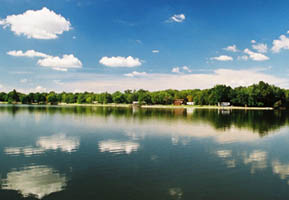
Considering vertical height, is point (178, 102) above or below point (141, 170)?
above

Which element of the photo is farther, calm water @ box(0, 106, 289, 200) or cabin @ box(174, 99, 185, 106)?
cabin @ box(174, 99, 185, 106)

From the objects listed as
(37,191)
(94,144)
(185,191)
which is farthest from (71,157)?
(185,191)

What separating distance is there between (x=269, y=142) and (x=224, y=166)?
11.8 m

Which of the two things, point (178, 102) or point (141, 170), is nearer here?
point (141, 170)

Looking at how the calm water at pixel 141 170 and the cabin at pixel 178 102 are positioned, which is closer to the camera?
the calm water at pixel 141 170

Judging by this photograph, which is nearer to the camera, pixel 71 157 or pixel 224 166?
pixel 224 166

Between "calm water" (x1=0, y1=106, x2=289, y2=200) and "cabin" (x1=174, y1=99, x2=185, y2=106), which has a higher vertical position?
"cabin" (x1=174, y1=99, x2=185, y2=106)

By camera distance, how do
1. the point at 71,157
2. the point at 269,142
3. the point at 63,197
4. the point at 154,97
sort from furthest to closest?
the point at 154,97, the point at 269,142, the point at 71,157, the point at 63,197

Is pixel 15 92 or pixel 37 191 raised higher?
pixel 15 92

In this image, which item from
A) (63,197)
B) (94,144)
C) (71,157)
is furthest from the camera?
(94,144)

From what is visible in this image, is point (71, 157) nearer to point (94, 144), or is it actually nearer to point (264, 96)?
point (94, 144)

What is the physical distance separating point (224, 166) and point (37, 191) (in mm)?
11165

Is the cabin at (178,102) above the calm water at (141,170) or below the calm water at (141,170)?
above

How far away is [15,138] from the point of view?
23.4 meters
